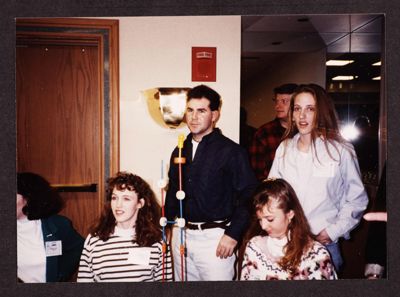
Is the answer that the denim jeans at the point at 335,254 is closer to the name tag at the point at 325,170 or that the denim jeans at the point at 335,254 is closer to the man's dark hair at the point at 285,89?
the name tag at the point at 325,170

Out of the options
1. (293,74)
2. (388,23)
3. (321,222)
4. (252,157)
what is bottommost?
(321,222)

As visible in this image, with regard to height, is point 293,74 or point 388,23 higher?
point 388,23

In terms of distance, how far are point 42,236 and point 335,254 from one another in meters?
1.68

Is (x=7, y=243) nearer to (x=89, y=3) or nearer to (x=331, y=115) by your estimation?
(x=89, y=3)

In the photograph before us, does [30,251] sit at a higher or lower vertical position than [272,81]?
lower

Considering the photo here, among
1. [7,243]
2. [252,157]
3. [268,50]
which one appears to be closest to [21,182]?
[7,243]

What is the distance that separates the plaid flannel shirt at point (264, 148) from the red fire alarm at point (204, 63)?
16.5 inches

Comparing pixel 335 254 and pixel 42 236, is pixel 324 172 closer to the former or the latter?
pixel 335 254

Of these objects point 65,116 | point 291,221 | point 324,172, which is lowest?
point 291,221

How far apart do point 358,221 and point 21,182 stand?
6.31ft

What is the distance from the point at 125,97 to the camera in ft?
7.27

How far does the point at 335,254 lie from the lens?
2.23 meters

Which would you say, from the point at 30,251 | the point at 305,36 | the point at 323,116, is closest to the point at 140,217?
the point at 30,251

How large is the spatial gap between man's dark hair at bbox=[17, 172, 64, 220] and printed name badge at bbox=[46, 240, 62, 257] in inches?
6.2
